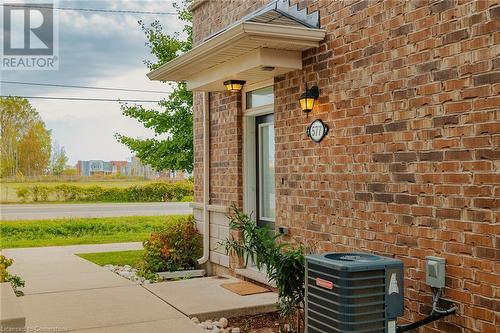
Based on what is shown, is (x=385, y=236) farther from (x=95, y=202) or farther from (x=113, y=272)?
(x=95, y=202)

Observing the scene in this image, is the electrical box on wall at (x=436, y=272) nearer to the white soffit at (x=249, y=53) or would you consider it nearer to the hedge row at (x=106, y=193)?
the white soffit at (x=249, y=53)

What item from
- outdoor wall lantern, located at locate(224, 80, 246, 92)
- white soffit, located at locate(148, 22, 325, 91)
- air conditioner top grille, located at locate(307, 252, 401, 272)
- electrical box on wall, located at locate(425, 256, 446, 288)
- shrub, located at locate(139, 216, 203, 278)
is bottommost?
shrub, located at locate(139, 216, 203, 278)

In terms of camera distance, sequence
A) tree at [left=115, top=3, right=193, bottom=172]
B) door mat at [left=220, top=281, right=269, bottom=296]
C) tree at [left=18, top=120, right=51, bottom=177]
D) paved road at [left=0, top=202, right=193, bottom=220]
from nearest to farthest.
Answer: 1. door mat at [left=220, top=281, right=269, bottom=296]
2. tree at [left=115, top=3, right=193, bottom=172]
3. paved road at [left=0, top=202, right=193, bottom=220]
4. tree at [left=18, top=120, right=51, bottom=177]

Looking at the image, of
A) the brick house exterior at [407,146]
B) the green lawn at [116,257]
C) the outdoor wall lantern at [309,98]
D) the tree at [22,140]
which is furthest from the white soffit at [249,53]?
the tree at [22,140]

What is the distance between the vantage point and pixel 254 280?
6699mm

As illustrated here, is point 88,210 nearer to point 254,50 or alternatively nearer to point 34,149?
point 34,149

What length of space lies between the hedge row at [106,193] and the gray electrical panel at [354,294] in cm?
1967

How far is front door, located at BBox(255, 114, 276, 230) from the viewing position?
683 cm

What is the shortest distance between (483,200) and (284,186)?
275 centimetres

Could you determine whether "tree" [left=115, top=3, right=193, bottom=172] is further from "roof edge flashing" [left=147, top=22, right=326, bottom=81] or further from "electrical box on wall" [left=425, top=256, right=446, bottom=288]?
"electrical box on wall" [left=425, top=256, right=446, bottom=288]

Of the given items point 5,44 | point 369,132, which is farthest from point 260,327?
point 5,44

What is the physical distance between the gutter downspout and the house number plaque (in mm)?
2712

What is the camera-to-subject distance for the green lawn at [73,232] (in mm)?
12633

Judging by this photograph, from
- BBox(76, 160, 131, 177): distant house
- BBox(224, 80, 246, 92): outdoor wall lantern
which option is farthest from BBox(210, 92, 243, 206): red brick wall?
BBox(76, 160, 131, 177): distant house
